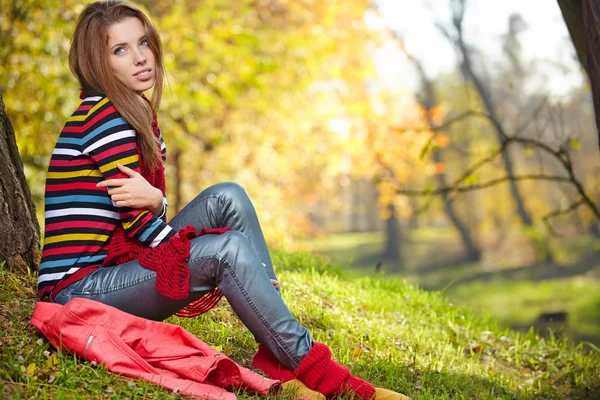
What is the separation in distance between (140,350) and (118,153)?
0.80 m

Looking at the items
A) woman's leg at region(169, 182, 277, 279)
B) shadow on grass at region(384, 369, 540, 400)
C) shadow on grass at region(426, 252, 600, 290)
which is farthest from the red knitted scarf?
shadow on grass at region(426, 252, 600, 290)

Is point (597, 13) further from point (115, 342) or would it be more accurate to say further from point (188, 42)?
point (188, 42)

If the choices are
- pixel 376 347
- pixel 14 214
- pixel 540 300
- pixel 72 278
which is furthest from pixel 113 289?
pixel 540 300

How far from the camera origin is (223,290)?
250 centimetres

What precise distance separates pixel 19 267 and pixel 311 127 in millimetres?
10066

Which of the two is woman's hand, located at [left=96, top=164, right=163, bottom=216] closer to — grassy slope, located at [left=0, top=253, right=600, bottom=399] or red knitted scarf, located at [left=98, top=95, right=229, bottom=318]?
red knitted scarf, located at [left=98, top=95, right=229, bottom=318]

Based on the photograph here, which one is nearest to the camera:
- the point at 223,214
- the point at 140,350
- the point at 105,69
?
the point at 140,350

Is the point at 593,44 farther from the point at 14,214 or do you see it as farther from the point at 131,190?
the point at 14,214

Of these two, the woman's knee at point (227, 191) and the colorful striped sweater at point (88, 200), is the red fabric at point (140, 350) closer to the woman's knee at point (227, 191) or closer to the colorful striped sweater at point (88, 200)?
the colorful striped sweater at point (88, 200)

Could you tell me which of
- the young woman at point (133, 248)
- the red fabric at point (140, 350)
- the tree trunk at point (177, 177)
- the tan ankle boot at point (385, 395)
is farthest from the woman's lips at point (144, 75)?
the tree trunk at point (177, 177)

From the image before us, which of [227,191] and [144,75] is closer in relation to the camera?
[144,75]

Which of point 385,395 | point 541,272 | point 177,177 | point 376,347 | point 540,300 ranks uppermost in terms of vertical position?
point 177,177

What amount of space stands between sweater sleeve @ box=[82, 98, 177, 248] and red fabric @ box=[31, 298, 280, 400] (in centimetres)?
35

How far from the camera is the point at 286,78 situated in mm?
10438
